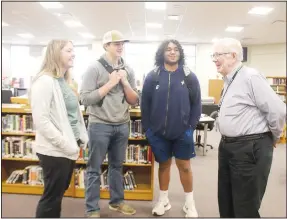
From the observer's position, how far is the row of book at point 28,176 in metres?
2.92

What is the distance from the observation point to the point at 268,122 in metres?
1.70

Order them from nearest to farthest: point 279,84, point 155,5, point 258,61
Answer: point 155,5
point 279,84
point 258,61

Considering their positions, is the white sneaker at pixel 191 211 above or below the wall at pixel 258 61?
below

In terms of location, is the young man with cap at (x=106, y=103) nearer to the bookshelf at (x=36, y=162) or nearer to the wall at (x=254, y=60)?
the bookshelf at (x=36, y=162)

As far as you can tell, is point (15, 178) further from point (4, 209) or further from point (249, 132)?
point (249, 132)

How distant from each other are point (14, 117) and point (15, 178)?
0.64 meters

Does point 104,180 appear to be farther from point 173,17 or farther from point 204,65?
point 204,65

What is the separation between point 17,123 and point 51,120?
1471mm

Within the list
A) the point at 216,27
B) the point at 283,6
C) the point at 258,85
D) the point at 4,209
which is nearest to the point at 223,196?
the point at 258,85

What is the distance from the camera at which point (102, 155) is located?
7.52 feet

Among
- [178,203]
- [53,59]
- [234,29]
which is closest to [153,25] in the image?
[234,29]

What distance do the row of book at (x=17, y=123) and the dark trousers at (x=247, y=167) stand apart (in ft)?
6.39

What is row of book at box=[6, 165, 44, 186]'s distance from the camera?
Result: 2.92m

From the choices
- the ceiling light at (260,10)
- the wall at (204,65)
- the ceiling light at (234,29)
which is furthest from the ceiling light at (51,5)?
the wall at (204,65)
